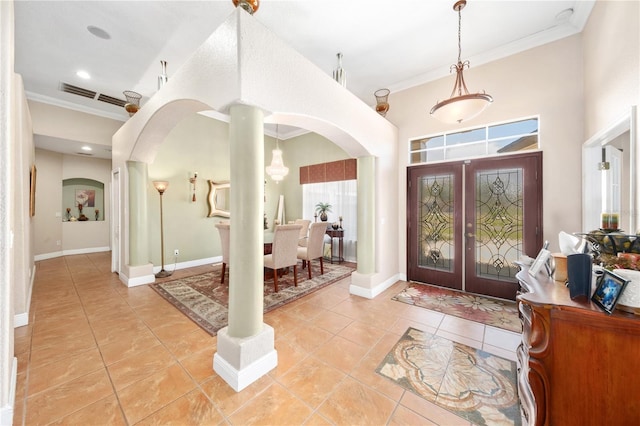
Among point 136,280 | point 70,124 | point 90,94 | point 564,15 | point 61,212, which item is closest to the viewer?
point 564,15

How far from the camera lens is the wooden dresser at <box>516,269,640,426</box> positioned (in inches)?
41.2

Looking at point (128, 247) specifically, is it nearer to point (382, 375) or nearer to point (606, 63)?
point (382, 375)

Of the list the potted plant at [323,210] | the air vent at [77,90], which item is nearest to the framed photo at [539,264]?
the potted plant at [323,210]

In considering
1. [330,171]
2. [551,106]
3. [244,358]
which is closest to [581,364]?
[244,358]

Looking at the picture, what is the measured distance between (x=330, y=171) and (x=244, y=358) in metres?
4.84

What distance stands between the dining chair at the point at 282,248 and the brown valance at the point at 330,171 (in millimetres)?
2411

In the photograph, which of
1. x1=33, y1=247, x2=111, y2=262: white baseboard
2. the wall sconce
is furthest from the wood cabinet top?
x1=33, y1=247, x2=111, y2=262: white baseboard

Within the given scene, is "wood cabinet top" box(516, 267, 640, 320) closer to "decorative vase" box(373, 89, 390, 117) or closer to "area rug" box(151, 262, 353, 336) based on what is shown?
"area rug" box(151, 262, 353, 336)

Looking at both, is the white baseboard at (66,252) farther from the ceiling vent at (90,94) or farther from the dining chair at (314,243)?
the dining chair at (314,243)

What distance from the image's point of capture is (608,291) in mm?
1075

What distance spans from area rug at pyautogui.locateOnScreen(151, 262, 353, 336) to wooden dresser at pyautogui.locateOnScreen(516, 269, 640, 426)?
8.60ft

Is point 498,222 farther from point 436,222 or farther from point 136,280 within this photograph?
point 136,280

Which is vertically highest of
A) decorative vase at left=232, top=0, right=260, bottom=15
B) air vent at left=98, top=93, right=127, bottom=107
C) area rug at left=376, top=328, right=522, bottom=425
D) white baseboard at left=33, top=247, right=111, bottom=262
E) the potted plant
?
air vent at left=98, top=93, right=127, bottom=107

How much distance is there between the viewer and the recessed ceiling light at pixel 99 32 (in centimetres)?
292
